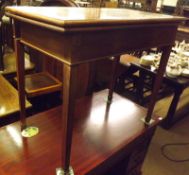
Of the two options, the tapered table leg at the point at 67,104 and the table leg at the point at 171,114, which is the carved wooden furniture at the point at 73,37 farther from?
the table leg at the point at 171,114

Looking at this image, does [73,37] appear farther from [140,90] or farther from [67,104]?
[140,90]

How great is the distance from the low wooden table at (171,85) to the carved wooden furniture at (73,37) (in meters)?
1.04

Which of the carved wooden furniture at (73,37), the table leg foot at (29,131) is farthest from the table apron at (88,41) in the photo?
the table leg foot at (29,131)

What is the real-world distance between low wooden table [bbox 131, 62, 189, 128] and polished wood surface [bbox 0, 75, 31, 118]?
112cm

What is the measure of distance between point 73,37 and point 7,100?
0.99 m

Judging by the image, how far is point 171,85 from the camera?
1837mm

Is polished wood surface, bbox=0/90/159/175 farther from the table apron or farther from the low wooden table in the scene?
the low wooden table

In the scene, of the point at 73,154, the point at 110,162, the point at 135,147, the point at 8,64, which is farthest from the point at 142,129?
the point at 8,64

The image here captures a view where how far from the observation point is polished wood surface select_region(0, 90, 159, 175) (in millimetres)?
787

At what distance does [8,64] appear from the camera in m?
1.92

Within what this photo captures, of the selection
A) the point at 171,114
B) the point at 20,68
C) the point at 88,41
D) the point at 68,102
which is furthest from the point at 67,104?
the point at 171,114

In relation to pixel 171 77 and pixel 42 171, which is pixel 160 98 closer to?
pixel 171 77

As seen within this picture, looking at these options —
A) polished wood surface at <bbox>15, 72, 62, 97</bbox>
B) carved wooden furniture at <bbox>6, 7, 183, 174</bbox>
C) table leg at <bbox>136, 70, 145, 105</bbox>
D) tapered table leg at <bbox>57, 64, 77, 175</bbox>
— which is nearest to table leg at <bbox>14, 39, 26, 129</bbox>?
carved wooden furniture at <bbox>6, 7, 183, 174</bbox>

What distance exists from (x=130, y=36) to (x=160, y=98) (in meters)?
1.85
